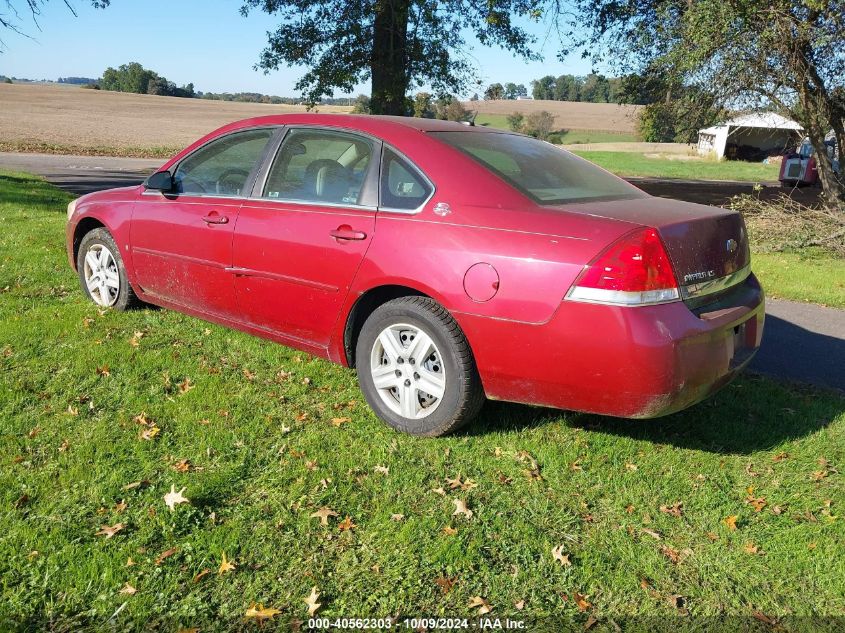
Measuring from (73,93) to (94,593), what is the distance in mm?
76617

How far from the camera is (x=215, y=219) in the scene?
4.79 meters

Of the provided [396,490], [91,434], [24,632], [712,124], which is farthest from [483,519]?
[712,124]

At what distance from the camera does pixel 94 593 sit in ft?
8.52

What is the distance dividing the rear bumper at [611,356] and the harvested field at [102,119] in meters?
28.4

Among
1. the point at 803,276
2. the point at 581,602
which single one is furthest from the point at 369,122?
the point at 803,276

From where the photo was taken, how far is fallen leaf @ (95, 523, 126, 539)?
2937 mm

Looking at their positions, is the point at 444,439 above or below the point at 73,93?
below

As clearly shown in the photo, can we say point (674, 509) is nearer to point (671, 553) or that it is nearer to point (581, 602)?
point (671, 553)

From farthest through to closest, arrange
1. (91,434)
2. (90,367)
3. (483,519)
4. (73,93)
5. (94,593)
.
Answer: (73,93)
(90,367)
(91,434)
(483,519)
(94,593)

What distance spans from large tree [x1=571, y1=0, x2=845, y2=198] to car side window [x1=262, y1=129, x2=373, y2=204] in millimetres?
8247

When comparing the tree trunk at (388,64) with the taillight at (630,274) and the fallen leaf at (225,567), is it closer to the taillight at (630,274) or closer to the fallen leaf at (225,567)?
the taillight at (630,274)

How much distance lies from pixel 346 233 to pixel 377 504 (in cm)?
154

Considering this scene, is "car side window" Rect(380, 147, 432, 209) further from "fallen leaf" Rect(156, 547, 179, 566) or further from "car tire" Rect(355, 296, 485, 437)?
"fallen leaf" Rect(156, 547, 179, 566)

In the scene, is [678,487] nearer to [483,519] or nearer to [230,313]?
[483,519]
